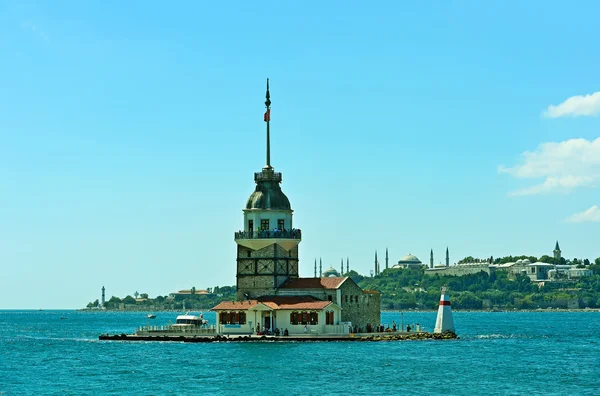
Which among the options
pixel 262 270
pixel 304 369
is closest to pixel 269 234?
pixel 262 270

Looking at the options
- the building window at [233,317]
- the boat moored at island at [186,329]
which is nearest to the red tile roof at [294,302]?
the building window at [233,317]

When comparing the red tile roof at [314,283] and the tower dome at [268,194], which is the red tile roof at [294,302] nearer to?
the red tile roof at [314,283]

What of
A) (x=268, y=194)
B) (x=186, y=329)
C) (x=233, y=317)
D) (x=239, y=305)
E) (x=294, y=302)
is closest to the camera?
(x=294, y=302)

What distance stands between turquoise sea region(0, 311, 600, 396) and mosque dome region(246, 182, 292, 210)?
42.6 feet

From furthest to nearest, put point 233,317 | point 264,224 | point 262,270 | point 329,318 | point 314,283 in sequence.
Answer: point 264,224, point 262,270, point 314,283, point 233,317, point 329,318

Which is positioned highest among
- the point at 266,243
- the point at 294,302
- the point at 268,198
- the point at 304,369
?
the point at 268,198

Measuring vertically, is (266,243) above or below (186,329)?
above

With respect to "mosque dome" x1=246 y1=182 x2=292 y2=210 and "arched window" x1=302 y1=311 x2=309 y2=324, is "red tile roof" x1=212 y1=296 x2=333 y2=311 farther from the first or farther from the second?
"mosque dome" x1=246 y1=182 x2=292 y2=210

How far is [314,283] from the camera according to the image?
88438mm

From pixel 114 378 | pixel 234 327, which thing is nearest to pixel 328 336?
pixel 234 327

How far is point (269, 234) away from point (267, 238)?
1.22ft

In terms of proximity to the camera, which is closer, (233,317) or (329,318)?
(329,318)

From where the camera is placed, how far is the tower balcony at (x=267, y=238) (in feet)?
A: 293

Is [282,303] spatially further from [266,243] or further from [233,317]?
[266,243]
